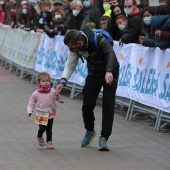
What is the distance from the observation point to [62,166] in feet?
24.9

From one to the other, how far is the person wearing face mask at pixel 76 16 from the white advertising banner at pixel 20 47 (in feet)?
7.49

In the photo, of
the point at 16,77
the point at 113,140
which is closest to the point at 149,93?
the point at 113,140

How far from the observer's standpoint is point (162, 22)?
32.8ft

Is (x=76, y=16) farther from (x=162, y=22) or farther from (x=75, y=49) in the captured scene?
(x=75, y=49)

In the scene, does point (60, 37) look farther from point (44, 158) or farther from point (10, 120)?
point (44, 158)

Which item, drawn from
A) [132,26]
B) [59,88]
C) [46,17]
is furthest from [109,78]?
[46,17]

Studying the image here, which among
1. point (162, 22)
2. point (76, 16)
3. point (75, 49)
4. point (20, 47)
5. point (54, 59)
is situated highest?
point (162, 22)

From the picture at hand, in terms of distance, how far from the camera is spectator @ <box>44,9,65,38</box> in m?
15.5

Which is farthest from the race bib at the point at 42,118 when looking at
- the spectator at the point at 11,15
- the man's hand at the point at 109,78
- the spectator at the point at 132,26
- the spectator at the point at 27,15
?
the spectator at the point at 11,15

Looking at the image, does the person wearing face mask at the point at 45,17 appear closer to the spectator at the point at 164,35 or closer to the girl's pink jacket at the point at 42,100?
the spectator at the point at 164,35

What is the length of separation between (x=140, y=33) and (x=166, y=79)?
1969 millimetres

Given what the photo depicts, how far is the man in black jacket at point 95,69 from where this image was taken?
320 inches

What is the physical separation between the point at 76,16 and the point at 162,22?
512 cm

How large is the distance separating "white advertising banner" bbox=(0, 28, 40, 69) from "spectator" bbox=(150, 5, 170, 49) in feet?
23.9
